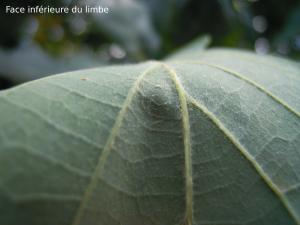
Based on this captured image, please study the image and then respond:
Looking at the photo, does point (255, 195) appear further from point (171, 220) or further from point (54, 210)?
point (54, 210)

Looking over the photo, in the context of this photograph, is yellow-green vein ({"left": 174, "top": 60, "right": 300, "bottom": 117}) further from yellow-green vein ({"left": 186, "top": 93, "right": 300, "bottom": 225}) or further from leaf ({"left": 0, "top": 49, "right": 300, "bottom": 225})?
yellow-green vein ({"left": 186, "top": 93, "right": 300, "bottom": 225})

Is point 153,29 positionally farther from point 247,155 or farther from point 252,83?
point 247,155

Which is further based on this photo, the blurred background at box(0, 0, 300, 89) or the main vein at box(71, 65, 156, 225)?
the blurred background at box(0, 0, 300, 89)

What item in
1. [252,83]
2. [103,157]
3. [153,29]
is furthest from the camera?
[153,29]

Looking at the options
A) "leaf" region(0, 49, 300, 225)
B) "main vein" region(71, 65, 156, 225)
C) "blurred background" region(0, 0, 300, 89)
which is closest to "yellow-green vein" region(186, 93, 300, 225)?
"leaf" region(0, 49, 300, 225)

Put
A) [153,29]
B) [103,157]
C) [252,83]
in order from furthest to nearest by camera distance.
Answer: [153,29]
[252,83]
[103,157]

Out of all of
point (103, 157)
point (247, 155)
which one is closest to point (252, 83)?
point (247, 155)
